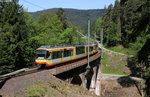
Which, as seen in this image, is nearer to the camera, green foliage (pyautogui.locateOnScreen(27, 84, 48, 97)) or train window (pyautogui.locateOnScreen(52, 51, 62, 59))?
green foliage (pyautogui.locateOnScreen(27, 84, 48, 97))

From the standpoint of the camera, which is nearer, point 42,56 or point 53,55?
point 42,56

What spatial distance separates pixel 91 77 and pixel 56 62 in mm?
19095

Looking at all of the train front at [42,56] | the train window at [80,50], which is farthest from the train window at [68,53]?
the train front at [42,56]

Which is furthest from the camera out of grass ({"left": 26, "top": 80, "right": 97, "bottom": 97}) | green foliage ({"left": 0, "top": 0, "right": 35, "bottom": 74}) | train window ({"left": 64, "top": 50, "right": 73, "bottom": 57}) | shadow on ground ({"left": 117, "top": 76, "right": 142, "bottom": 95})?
shadow on ground ({"left": 117, "top": 76, "right": 142, "bottom": 95})

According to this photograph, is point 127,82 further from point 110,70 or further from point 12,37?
point 12,37

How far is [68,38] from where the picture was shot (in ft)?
152

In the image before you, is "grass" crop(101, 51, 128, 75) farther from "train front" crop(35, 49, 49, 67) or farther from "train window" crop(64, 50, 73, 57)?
"train front" crop(35, 49, 49, 67)

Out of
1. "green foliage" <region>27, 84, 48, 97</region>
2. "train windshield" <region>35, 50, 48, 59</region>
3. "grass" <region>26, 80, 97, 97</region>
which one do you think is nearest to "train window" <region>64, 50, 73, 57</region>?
"train windshield" <region>35, 50, 48, 59</region>

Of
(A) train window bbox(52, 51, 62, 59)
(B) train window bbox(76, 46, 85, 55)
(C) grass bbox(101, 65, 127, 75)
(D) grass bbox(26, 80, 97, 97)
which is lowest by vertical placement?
(C) grass bbox(101, 65, 127, 75)

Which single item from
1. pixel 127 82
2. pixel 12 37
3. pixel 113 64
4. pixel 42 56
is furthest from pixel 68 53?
pixel 113 64

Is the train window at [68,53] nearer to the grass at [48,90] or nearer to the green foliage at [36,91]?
the grass at [48,90]

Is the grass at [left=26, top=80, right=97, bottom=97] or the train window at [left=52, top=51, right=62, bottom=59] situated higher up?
the train window at [left=52, top=51, right=62, bottom=59]

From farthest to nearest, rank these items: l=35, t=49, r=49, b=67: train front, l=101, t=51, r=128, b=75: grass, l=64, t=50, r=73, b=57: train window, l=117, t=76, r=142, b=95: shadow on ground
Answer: l=101, t=51, r=128, b=75: grass < l=117, t=76, r=142, b=95: shadow on ground < l=64, t=50, r=73, b=57: train window < l=35, t=49, r=49, b=67: train front

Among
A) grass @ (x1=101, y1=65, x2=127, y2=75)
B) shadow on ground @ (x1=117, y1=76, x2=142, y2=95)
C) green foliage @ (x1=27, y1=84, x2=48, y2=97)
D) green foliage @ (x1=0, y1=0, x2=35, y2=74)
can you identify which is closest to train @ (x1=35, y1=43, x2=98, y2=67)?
green foliage @ (x1=27, y1=84, x2=48, y2=97)
